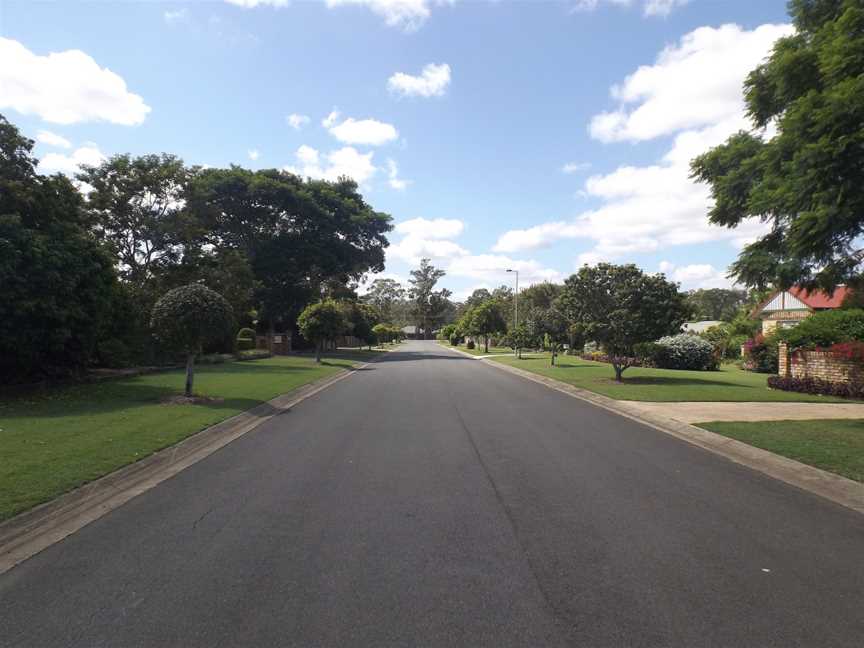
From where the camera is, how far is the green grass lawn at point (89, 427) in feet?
22.7

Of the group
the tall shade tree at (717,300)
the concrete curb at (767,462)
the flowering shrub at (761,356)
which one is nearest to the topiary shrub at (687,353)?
the flowering shrub at (761,356)

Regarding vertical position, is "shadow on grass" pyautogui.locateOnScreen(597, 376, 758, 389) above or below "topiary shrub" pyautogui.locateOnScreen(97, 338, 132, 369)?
below

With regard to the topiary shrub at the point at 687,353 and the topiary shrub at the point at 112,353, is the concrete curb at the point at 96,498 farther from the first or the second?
the topiary shrub at the point at 687,353

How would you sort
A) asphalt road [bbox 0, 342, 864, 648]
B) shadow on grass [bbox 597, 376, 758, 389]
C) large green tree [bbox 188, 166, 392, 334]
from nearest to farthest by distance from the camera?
1. asphalt road [bbox 0, 342, 864, 648]
2. shadow on grass [bbox 597, 376, 758, 389]
3. large green tree [bbox 188, 166, 392, 334]

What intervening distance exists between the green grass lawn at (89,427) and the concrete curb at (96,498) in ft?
0.46

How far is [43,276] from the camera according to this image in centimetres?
1424

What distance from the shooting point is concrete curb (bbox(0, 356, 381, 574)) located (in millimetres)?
5266

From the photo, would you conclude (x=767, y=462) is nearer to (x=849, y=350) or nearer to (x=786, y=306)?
(x=849, y=350)

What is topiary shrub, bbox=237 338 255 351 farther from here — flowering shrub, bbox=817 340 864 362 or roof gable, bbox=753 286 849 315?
roof gable, bbox=753 286 849 315

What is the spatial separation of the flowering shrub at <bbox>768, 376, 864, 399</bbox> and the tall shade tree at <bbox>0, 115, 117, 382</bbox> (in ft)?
69.0

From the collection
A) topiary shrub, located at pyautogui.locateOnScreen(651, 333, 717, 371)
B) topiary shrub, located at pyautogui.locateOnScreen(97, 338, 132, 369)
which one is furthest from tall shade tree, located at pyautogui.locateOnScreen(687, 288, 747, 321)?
topiary shrub, located at pyautogui.locateOnScreen(97, 338, 132, 369)

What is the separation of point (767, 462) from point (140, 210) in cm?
3175

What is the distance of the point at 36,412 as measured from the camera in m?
12.4

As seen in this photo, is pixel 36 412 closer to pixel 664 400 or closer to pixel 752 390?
pixel 664 400
